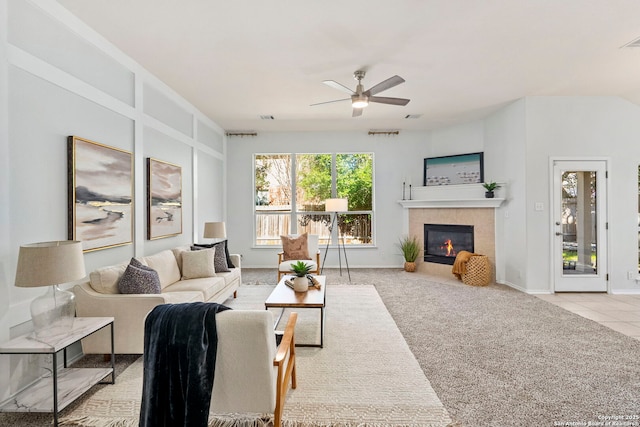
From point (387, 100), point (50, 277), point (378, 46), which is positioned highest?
point (378, 46)

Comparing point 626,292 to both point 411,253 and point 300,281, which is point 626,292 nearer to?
point 411,253

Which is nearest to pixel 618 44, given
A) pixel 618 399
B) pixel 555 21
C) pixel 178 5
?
pixel 555 21

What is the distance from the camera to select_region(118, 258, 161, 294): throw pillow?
2.62 m

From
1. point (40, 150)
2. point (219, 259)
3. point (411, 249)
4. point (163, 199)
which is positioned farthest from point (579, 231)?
point (40, 150)

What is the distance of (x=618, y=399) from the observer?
6.79 ft

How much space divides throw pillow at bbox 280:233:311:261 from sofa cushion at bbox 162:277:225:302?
1.59 meters

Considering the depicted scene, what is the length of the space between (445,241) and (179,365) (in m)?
5.52

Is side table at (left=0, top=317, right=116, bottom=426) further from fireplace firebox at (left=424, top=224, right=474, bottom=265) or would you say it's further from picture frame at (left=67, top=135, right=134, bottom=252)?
fireplace firebox at (left=424, top=224, right=474, bottom=265)

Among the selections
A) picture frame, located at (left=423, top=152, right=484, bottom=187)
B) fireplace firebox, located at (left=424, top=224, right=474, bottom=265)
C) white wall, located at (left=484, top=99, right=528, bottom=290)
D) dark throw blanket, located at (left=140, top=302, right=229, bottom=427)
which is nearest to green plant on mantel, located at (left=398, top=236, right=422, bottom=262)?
fireplace firebox, located at (left=424, top=224, right=474, bottom=265)

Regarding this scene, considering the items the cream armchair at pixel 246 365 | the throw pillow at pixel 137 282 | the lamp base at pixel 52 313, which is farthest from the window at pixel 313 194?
the cream armchair at pixel 246 365

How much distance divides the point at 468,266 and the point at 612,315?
1812mm

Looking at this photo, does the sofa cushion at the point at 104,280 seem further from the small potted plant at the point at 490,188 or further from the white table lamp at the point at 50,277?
the small potted plant at the point at 490,188

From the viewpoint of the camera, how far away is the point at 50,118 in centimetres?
237

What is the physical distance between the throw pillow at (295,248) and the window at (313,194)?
1259mm
